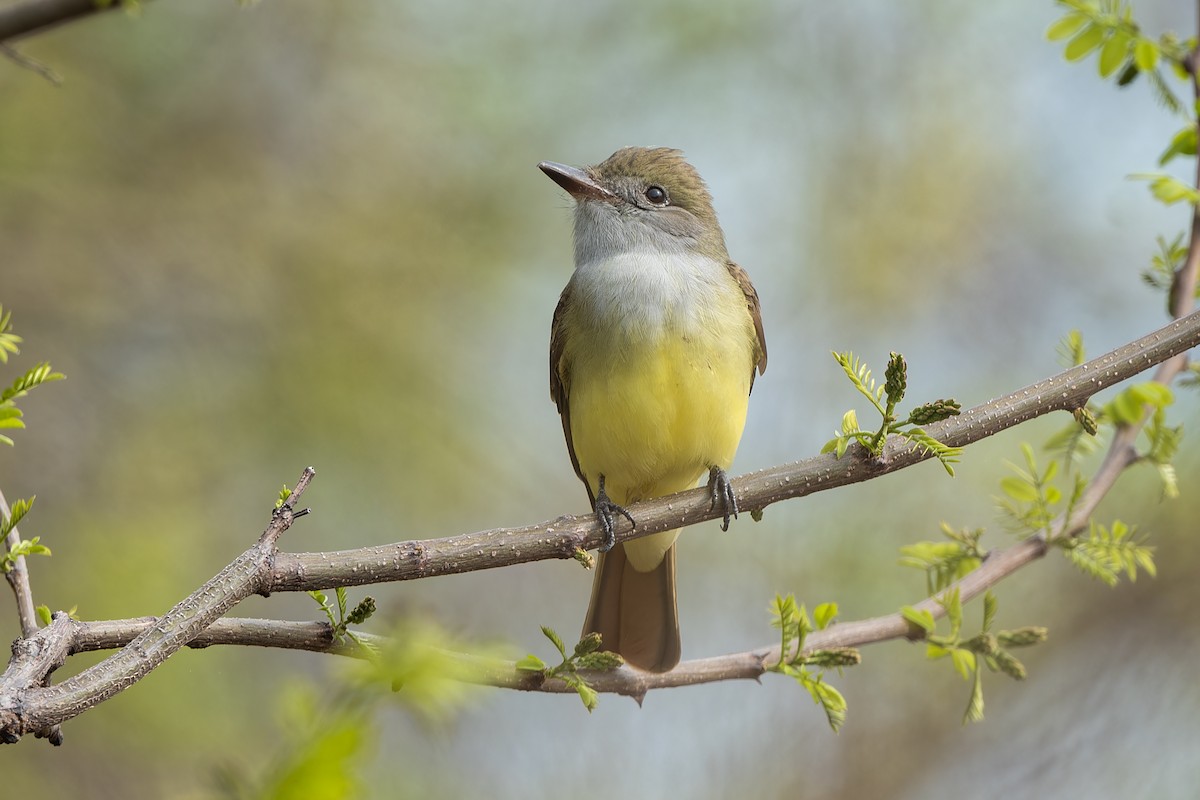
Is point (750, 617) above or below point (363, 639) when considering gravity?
above

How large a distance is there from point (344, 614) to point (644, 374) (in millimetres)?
1685

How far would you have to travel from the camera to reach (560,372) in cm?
394

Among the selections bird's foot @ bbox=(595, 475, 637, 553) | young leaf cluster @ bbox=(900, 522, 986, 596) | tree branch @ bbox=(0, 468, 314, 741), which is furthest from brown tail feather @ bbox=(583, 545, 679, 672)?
tree branch @ bbox=(0, 468, 314, 741)

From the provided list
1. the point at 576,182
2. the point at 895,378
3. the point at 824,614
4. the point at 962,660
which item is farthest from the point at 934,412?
the point at 576,182

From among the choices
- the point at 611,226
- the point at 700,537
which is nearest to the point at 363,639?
the point at 611,226

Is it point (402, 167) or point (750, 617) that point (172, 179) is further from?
point (750, 617)

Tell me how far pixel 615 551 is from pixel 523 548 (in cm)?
166

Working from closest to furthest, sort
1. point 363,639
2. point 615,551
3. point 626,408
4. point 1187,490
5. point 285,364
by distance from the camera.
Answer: point 363,639 → point 626,408 → point 615,551 → point 1187,490 → point 285,364

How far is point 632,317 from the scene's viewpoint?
3.63 metres

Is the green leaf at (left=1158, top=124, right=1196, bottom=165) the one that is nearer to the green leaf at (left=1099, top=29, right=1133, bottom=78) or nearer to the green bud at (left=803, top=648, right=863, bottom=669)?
the green leaf at (left=1099, top=29, right=1133, bottom=78)

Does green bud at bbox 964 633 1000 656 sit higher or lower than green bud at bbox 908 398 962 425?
lower

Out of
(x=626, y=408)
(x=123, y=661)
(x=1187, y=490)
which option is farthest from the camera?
(x=1187, y=490)

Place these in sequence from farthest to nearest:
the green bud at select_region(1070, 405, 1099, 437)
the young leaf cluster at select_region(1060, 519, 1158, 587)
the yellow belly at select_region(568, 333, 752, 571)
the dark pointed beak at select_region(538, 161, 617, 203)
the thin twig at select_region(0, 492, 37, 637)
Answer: the dark pointed beak at select_region(538, 161, 617, 203) < the yellow belly at select_region(568, 333, 752, 571) < the young leaf cluster at select_region(1060, 519, 1158, 587) < the green bud at select_region(1070, 405, 1099, 437) < the thin twig at select_region(0, 492, 37, 637)

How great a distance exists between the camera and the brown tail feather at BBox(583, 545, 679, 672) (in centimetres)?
340
